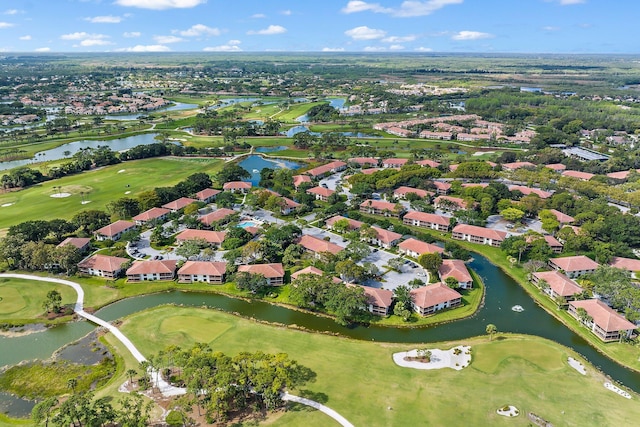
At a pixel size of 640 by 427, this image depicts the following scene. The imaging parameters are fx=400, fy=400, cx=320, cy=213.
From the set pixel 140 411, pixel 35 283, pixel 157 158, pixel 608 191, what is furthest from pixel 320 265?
pixel 157 158

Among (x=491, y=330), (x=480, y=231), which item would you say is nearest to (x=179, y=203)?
(x=480, y=231)

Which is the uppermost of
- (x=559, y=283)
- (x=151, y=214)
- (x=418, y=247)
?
(x=151, y=214)

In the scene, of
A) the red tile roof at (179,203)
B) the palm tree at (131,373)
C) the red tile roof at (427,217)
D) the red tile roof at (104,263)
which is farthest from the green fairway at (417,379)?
the red tile roof at (179,203)

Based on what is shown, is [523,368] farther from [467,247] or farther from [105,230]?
[105,230]

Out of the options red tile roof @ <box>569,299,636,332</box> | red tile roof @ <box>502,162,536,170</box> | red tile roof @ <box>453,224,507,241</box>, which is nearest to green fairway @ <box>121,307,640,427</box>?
red tile roof @ <box>569,299,636,332</box>

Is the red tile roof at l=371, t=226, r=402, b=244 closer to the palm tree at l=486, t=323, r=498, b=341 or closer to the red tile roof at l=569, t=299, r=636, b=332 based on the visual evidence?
the palm tree at l=486, t=323, r=498, b=341

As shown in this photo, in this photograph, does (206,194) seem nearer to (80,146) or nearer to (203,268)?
(203,268)
